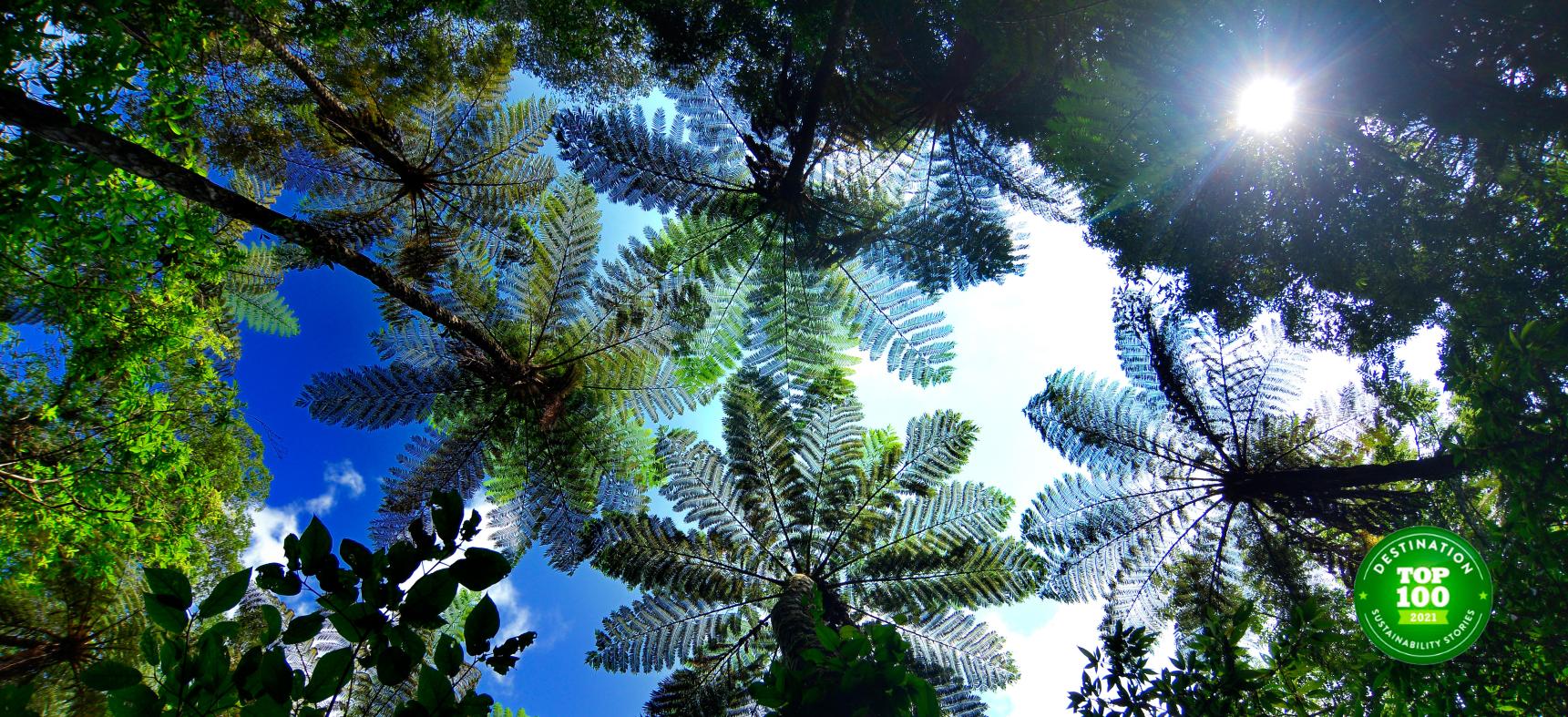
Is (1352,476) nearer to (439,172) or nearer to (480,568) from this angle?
(480,568)

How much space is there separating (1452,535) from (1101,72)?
2.35 meters

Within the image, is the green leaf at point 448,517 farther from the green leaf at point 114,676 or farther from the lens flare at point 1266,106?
the lens flare at point 1266,106

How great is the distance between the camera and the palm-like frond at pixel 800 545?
141 inches

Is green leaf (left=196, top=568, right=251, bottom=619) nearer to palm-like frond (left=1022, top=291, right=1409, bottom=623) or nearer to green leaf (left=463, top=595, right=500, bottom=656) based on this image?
green leaf (left=463, top=595, right=500, bottom=656)

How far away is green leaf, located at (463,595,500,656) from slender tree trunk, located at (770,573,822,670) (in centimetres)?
127

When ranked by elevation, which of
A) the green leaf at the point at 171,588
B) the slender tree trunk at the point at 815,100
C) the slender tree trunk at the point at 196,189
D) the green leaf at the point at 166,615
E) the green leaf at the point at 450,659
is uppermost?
the slender tree trunk at the point at 815,100

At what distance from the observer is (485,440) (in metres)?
3.66

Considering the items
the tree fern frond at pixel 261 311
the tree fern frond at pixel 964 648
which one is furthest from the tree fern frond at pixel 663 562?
the tree fern frond at pixel 261 311

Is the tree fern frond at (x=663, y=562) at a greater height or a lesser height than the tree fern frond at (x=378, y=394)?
lesser

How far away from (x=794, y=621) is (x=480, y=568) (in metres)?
1.88

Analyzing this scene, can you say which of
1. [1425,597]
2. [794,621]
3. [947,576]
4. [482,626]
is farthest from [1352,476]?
[482,626]

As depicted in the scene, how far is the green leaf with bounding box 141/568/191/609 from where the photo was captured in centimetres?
98

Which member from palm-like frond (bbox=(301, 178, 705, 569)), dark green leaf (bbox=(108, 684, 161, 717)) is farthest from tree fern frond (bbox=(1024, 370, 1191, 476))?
dark green leaf (bbox=(108, 684, 161, 717))

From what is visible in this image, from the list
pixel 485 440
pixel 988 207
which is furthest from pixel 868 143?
pixel 485 440
